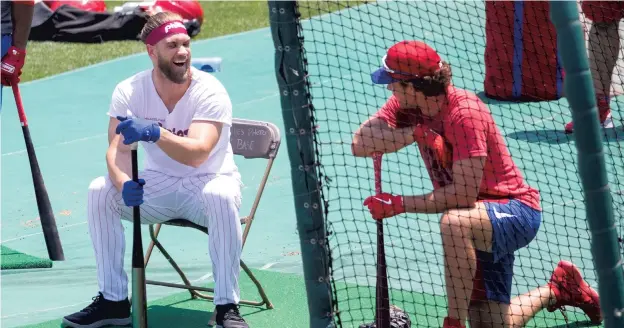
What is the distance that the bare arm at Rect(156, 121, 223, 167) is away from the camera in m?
5.53

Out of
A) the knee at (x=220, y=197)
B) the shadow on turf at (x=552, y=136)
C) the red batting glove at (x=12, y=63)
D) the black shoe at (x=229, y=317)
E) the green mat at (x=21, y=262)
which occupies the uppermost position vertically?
the red batting glove at (x=12, y=63)

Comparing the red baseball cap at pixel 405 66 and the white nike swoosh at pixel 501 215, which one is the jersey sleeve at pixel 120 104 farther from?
the white nike swoosh at pixel 501 215

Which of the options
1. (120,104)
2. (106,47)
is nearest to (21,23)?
(120,104)

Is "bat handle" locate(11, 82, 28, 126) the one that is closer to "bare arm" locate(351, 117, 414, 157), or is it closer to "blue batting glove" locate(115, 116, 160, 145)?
→ "blue batting glove" locate(115, 116, 160, 145)

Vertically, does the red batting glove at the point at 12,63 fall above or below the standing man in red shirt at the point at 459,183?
above

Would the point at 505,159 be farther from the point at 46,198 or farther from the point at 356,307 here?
the point at 46,198

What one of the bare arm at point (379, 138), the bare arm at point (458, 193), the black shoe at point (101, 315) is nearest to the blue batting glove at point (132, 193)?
the black shoe at point (101, 315)

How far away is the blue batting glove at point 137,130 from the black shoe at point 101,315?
94 centimetres

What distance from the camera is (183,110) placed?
5.87 m

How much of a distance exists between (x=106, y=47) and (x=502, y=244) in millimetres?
9161

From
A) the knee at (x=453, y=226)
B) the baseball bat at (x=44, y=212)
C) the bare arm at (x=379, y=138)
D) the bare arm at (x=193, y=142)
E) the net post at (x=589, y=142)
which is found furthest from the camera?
the baseball bat at (x=44, y=212)

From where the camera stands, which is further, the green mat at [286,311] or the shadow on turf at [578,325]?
the green mat at [286,311]

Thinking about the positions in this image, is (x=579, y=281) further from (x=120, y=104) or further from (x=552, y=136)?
(x=552, y=136)

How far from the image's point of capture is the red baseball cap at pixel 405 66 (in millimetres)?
5023
